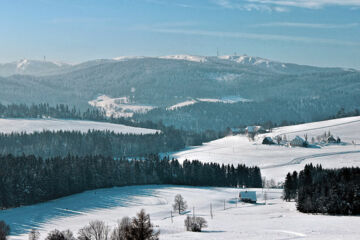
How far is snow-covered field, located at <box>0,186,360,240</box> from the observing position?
8694cm

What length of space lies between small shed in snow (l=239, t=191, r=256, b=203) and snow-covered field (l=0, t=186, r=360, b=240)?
1985 millimetres

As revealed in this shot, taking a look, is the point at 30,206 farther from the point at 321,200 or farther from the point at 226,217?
the point at 321,200

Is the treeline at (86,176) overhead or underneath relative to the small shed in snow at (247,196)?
overhead

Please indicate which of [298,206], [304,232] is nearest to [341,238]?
[304,232]

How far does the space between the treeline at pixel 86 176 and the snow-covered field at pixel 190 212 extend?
5.59 metres

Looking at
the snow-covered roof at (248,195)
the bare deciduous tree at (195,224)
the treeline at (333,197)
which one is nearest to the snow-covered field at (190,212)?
the bare deciduous tree at (195,224)

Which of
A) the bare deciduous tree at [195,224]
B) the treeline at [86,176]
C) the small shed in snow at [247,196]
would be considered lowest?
the bare deciduous tree at [195,224]

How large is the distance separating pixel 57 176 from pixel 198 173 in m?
42.4

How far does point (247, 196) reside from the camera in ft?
465

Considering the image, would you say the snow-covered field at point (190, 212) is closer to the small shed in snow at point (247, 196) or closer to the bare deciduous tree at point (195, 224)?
the bare deciduous tree at point (195, 224)

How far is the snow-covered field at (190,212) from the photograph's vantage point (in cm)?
8694

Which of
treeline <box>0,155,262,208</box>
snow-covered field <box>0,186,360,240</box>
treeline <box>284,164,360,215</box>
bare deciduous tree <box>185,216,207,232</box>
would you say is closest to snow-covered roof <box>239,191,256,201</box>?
snow-covered field <box>0,186,360,240</box>

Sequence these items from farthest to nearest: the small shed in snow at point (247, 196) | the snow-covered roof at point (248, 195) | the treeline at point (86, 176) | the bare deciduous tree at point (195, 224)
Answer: the treeline at point (86, 176)
the snow-covered roof at point (248, 195)
the small shed in snow at point (247, 196)
the bare deciduous tree at point (195, 224)

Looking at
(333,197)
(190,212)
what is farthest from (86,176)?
(333,197)
